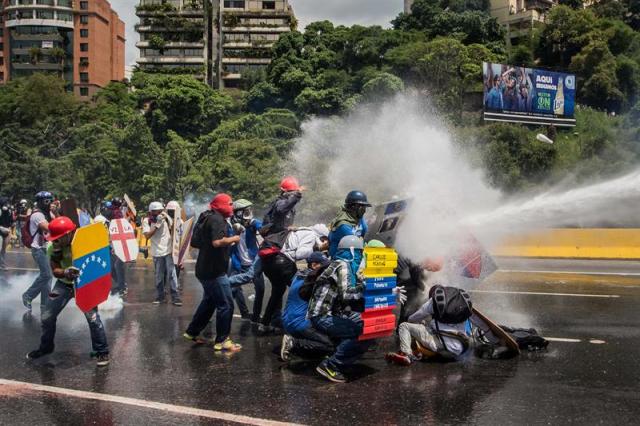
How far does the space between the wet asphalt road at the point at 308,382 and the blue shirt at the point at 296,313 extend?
43cm

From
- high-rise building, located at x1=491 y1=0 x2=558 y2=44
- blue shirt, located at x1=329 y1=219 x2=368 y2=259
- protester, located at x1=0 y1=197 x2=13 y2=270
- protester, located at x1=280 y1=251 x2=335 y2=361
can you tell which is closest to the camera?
protester, located at x1=280 y1=251 x2=335 y2=361

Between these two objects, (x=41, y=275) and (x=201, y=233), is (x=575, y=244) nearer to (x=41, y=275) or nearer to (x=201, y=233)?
(x=201, y=233)

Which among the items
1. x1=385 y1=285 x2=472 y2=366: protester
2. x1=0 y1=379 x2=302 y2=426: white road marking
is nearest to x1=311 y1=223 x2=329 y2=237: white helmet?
x1=385 y1=285 x2=472 y2=366: protester

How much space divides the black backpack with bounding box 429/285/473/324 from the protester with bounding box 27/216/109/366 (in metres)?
3.40

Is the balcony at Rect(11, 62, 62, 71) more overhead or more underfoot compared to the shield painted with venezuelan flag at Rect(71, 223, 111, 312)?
more overhead

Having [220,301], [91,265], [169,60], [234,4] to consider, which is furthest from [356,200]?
[234,4]

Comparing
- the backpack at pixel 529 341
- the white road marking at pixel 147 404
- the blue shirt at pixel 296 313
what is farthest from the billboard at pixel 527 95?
the white road marking at pixel 147 404

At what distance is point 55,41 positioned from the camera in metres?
96.4

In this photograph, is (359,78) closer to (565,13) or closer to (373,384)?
(565,13)

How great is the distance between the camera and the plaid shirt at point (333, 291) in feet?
20.2

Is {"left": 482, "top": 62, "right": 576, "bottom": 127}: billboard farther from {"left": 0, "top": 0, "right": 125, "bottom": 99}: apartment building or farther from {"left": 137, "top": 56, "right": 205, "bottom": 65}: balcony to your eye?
{"left": 0, "top": 0, "right": 125, "bottom": 99}: apartment building

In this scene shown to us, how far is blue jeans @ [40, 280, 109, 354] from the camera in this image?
700 centimetres

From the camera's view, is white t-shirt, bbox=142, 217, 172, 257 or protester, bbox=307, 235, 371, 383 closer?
protester, bbox=307, 235, 371, 383

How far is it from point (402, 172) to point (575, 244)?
17.9ft
